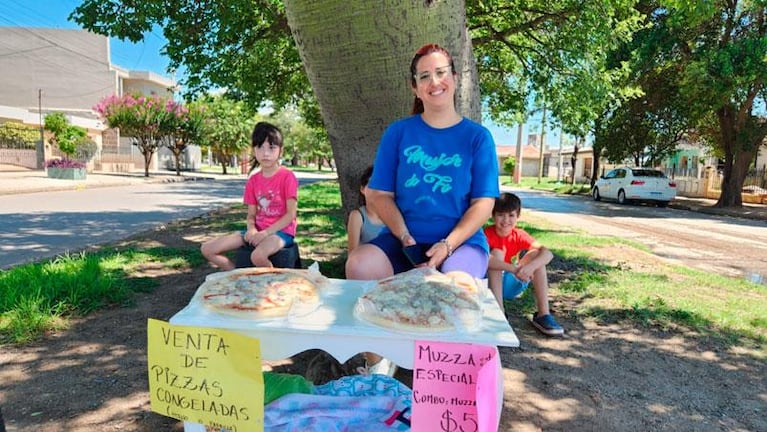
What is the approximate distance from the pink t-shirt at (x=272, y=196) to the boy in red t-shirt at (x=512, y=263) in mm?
1494

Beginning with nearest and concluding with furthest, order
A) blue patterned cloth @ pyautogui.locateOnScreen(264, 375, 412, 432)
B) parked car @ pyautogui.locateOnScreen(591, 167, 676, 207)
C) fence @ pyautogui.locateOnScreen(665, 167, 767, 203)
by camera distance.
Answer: blue patterned cloth @ pyautogui.locateOnScreen(264, 375, 412, 432), parked car @ pyautogui.locateOnScreen(591, 167, 676, 207), fence @ pyautogui.locateOnScreen(665, 167, 767, 203)

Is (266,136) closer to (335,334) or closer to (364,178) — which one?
(364,178)

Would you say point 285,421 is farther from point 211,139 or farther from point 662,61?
point 211,139

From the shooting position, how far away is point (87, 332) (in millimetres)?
3512

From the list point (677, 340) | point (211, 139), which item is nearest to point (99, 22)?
point (677, 340)

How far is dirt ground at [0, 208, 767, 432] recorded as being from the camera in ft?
8.19

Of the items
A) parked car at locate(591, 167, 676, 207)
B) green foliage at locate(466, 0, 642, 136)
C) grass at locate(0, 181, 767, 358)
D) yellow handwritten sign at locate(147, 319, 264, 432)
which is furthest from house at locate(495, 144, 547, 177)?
yellow handwritten sign at locate(147, 319, 264, 432)

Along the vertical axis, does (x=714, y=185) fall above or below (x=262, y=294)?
above

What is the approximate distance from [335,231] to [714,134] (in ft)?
68.3

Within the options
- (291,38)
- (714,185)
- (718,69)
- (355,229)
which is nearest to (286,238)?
(355,229)

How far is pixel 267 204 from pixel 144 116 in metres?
25.8

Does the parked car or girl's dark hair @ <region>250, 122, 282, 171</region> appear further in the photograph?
the parked car

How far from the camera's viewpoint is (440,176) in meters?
2.43

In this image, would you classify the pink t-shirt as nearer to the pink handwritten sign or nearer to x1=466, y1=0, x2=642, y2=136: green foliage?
the pink handwritten sign
